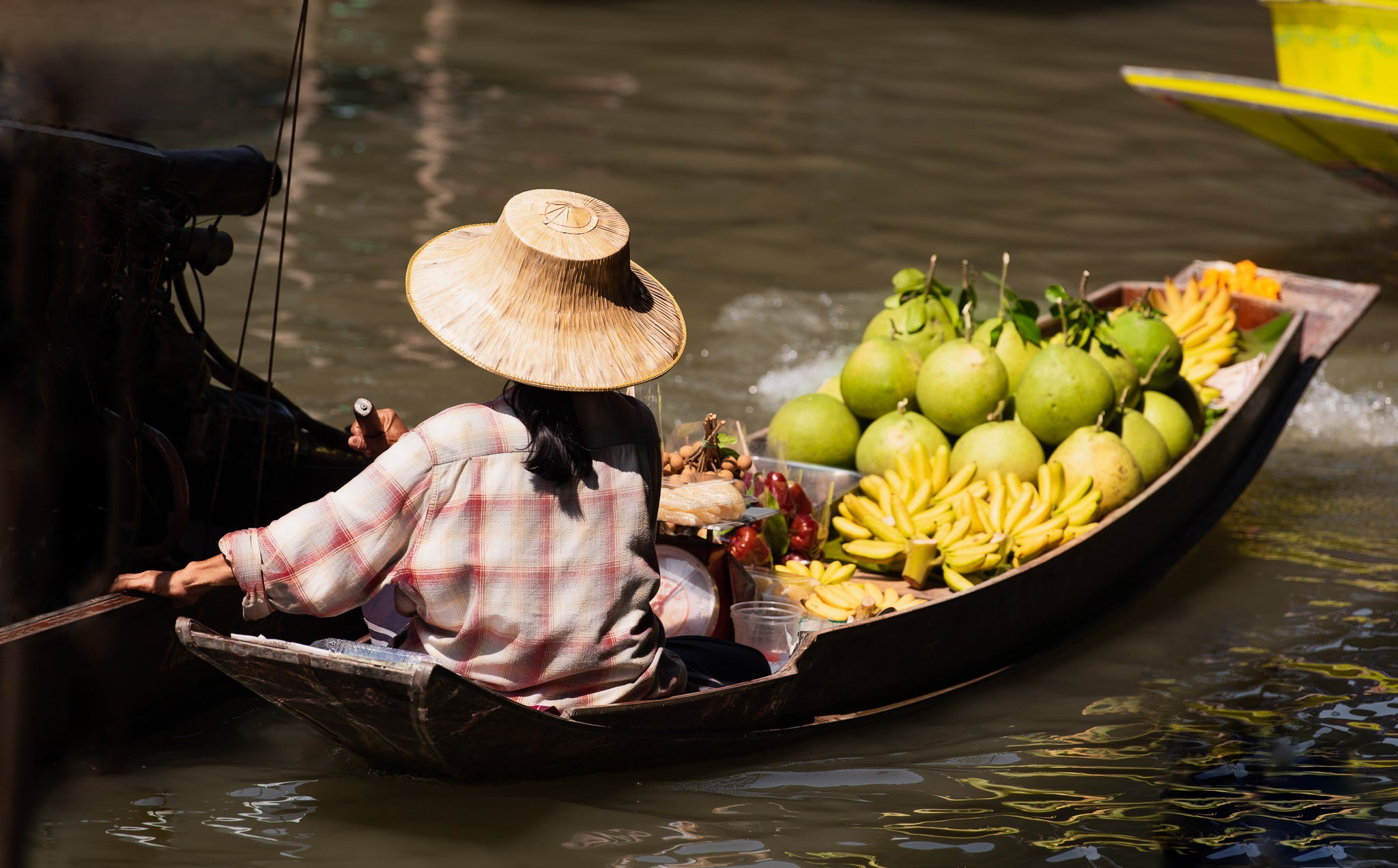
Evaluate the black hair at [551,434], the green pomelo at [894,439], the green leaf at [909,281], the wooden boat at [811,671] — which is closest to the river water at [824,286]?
the wooden boat at [811,671]

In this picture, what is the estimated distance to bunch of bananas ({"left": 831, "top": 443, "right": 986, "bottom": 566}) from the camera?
166 inches

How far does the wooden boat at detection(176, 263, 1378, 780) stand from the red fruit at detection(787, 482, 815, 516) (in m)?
0.66

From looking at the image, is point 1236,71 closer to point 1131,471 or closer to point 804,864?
point 1131,471

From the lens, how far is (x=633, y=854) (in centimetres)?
308

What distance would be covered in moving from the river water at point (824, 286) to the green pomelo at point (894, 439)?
31.8 inches

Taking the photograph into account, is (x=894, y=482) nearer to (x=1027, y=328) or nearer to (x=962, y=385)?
(x=962, y=385)

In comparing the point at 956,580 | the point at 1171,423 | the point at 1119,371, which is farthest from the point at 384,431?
the point at 1171,423

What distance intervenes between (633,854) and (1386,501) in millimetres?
4202

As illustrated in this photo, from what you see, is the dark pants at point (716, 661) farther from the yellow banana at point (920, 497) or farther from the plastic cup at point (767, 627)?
the yellow banana at point (920, 497)

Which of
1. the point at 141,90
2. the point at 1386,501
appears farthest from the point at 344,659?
the point at 141,90

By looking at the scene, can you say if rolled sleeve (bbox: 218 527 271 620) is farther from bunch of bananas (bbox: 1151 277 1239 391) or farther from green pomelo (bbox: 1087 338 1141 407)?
bunch of bananas (bbox: 1151 277 1239 391)

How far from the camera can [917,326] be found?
4750mm

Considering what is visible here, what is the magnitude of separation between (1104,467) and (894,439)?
2.23 ft

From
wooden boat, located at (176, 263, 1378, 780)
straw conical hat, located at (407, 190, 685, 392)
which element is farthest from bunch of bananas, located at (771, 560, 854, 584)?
straw conical hat, located at (407, 190, 685, 392)
